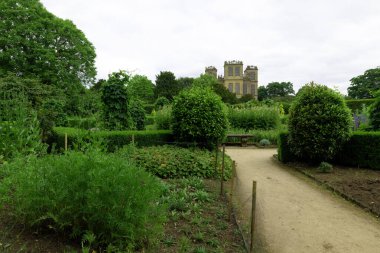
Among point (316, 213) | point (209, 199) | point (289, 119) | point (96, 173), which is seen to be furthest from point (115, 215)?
point (289, 119)

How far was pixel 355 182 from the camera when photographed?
7164 mm

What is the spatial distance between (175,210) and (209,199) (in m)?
0.93

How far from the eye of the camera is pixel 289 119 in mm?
9594

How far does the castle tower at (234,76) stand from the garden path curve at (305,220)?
2436 inches

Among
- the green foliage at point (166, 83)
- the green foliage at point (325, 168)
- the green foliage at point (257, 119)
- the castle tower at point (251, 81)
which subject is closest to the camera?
the green foliage at point (325, 168)

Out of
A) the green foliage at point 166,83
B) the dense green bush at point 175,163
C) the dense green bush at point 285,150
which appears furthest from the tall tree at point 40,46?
the green foliage at point 166,83

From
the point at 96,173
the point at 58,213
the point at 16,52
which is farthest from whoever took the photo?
the point at 16,52

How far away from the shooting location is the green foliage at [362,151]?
8.57 metres

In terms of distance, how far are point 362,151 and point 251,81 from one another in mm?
65187

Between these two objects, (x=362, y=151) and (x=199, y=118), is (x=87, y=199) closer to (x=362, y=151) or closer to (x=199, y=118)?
(x=199, y=118)

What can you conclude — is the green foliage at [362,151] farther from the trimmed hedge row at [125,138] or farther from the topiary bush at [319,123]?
the trimmed hedge row at [125,138]

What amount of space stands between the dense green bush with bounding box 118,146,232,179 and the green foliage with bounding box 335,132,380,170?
3.88 metres

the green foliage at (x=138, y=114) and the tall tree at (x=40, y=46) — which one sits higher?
the tall tree at (x=40, y=46)

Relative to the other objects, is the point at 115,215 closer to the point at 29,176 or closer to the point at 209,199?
the point at 29,176
